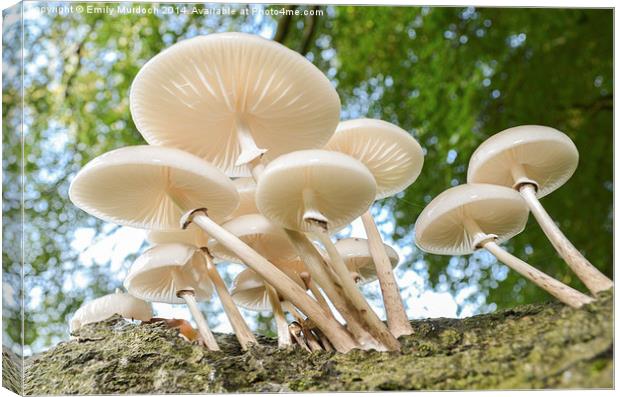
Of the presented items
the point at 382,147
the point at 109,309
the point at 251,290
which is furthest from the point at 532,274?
the point at 109,309

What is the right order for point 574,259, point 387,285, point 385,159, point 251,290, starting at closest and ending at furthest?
point 574,259
point 387,285
point 385,159
point 251,290

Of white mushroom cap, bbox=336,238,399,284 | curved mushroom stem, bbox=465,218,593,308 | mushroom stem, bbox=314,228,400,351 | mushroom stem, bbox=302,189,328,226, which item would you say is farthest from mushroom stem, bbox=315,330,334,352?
curved mushroom stem, bbox=465,218,593,308

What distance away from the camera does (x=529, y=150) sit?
6.39ft

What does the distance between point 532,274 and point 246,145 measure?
93 centimetres

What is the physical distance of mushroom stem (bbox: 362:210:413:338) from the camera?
6.35ft

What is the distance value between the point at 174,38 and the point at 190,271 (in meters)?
1.22

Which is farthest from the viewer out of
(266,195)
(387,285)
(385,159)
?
(385,159)

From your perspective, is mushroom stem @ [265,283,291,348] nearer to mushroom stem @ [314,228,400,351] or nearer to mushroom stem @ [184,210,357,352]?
mushroom stem @ [184,210,357,352]

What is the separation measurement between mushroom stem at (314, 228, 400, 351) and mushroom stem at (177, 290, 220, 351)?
0.49m

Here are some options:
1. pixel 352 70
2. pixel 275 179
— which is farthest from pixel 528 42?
pixel 275 179

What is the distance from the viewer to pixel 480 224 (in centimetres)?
205

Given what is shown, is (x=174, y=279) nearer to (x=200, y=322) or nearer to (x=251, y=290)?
(x=200, y=322)

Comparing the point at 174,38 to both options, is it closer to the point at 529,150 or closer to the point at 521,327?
the point at 529,150

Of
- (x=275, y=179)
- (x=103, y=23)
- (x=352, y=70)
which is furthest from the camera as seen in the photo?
(x=352, y=70)
